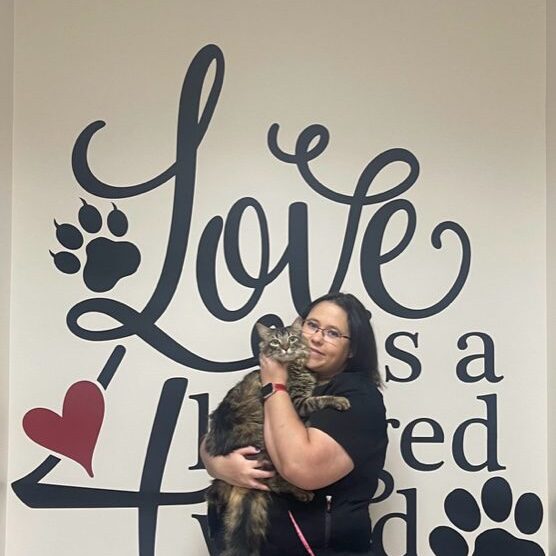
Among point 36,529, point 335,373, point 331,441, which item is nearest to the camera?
point 331,441

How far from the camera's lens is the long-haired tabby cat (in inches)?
72.4

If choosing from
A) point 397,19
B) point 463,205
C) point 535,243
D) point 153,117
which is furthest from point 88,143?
point 535,243

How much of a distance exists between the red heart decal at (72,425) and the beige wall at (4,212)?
3.7 inches

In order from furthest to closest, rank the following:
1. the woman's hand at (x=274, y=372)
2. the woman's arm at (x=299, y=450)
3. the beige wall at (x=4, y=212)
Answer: the beige wall at (x=4, y=212), the woman's hand at (x=274, y=372), the woman's arm at (x=299, y=450)

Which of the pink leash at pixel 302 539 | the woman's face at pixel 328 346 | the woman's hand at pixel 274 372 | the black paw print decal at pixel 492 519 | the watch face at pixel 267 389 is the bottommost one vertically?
the black paw print decal at pixel 492 519

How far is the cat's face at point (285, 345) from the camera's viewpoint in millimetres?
1894

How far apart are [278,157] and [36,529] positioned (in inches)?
55.6

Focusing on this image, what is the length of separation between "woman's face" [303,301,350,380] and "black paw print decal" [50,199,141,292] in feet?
2.39

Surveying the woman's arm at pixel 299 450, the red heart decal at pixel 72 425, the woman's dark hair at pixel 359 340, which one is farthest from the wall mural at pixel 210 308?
the woman's arm at pixel 299 450

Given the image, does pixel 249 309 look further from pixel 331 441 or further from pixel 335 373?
pixel 331 441

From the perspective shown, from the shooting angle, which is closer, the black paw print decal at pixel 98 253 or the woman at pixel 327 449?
the woman at pixel 327 449

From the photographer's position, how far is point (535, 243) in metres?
2.41

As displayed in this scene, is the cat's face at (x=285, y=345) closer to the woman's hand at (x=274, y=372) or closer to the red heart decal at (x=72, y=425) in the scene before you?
the woman's hand at (x=274, y=372)

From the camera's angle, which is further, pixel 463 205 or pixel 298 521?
pixel 463 205
